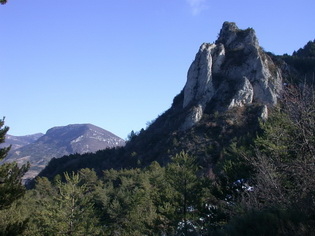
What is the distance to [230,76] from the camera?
63375 millimetres

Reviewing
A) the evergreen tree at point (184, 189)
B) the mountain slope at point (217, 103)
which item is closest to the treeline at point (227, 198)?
the evergreen tree at point (184, 189)

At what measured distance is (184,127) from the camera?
200 feet

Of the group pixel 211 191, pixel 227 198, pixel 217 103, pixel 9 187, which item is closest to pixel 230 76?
pixel 217 103

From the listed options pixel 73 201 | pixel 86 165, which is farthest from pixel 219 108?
pixel 73 201

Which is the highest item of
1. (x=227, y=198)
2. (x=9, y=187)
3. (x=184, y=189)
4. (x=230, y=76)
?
(x=230, y=76)

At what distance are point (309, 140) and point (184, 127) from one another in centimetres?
5178

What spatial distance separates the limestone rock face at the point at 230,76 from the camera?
58344 millimetres

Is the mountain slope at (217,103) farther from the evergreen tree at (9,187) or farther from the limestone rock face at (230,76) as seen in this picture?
the evergreen tree at (9,187)

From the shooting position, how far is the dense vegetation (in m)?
8.10

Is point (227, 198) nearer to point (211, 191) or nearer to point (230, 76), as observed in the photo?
point (211, 191)

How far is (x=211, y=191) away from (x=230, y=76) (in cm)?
4541

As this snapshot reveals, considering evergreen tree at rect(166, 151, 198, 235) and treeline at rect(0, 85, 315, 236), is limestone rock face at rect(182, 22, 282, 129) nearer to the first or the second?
treeline at rect(0, 85, 315, 236)

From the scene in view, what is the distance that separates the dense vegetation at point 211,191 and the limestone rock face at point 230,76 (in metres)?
2.54

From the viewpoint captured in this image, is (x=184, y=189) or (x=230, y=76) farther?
(x=230, y=76)
